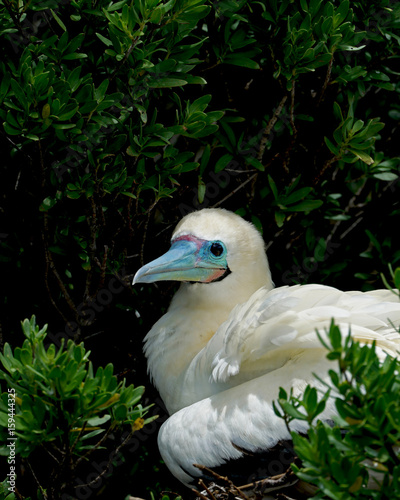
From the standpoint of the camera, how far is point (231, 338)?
304 centimetres

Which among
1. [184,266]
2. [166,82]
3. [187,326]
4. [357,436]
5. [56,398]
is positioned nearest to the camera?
[357,436]

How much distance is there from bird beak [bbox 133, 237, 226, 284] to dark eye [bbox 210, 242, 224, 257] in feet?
0.19

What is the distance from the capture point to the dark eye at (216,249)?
142 inches

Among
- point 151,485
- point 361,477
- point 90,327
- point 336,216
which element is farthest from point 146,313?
point 361,477

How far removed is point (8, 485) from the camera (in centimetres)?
263

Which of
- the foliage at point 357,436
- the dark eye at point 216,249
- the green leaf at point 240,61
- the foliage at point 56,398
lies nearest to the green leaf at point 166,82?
the green leaf at point 240,61

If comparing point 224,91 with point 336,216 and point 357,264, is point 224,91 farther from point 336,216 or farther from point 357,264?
point 357,264

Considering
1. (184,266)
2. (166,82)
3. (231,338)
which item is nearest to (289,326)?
(231,338)

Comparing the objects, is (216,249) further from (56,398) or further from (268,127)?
(56,398)

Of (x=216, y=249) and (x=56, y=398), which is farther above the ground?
(x=56, y=398)

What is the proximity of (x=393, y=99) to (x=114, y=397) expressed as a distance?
2.83 meters

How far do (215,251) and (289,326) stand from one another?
35.9 inches

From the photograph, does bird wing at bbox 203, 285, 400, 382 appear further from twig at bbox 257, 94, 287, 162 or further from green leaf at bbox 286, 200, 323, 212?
twig at bbox 257, 94, 287, 162

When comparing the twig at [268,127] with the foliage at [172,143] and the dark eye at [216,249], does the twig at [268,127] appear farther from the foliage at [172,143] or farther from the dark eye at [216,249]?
the dark eye at [216,249]
